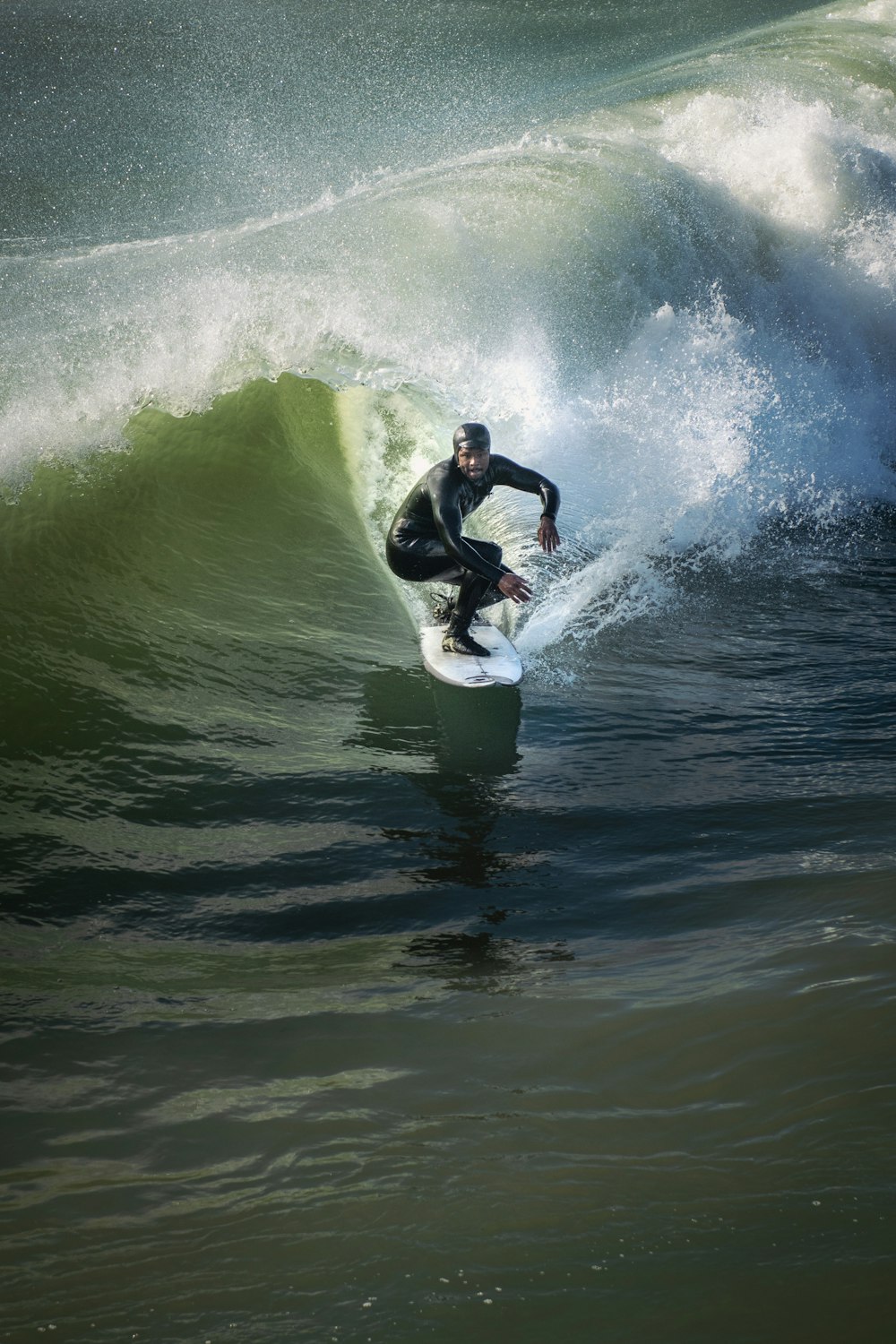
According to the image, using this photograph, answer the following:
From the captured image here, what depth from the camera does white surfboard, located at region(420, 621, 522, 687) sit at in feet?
19.2

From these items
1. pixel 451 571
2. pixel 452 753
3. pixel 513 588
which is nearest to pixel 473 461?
pixel 451 571

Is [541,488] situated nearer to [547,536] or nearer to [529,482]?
[529,482]

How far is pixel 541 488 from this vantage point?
632 centimetres

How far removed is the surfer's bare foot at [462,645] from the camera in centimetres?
612

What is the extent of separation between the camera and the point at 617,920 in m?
4.05

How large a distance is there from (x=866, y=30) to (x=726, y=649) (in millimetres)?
13989

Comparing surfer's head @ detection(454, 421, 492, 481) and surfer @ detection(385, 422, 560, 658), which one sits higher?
surfer's head @ detection(454, 421, 492, 481)

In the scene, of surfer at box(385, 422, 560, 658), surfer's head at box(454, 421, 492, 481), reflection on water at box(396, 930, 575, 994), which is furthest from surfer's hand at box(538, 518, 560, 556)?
reflection on water at box(396, 930, 575, 994)

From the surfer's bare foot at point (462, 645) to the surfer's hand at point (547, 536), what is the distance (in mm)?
670

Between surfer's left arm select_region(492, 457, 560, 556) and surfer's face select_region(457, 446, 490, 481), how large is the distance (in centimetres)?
29

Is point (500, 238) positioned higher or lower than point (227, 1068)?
higher

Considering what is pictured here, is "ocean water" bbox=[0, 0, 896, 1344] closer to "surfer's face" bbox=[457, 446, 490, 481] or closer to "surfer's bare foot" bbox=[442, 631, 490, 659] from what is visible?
"surfer's bare foot" bbox=[442, 631, 490, 659]

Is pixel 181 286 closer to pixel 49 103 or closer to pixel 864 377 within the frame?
pixel 864 377

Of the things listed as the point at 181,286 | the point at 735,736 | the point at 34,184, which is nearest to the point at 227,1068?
the point at 735,736
